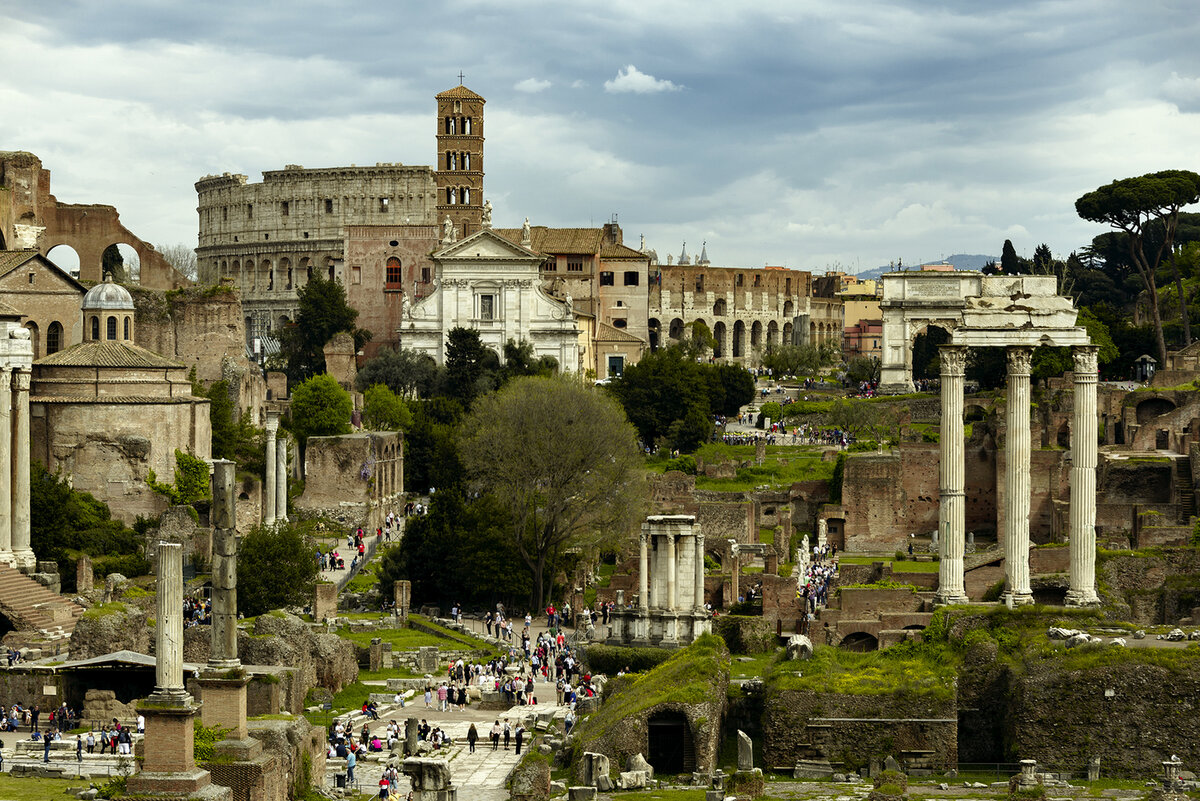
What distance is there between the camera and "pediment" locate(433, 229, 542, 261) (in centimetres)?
9081

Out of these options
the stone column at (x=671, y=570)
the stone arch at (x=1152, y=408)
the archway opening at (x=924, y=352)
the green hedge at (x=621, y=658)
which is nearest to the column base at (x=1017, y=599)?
the green hedge at (x=621, y=658)

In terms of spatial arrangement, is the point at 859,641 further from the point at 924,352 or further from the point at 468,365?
the point at 924,352

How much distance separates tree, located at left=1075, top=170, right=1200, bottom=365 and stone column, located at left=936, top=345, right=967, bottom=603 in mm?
45683

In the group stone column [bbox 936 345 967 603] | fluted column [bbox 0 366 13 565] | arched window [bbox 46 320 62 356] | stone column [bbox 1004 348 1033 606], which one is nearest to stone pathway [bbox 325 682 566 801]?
stone column [bbox 936 345 967 603]

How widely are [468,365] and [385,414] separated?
8.51m

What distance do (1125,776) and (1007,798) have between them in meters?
3.29

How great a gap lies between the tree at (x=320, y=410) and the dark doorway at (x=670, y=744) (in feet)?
131

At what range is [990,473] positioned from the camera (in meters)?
58.7

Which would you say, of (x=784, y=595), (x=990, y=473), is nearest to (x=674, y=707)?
(x=784, y=595)

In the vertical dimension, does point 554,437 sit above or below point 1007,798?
above

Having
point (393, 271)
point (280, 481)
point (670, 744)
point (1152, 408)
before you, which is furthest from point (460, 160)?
point (670, 744)

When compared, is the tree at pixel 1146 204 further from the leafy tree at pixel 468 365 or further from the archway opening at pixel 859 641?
the archway opening at pixel 859 641

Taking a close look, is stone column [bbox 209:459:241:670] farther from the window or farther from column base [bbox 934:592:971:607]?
the window

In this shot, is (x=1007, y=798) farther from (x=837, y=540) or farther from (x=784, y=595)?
(x=837, y=540)
